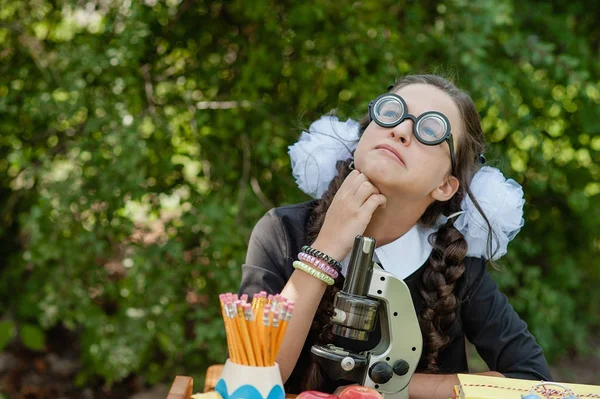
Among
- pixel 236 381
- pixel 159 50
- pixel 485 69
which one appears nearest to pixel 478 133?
pixel 236 381

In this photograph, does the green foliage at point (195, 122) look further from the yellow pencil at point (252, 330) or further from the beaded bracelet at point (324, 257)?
the yellow pencil at point (252, 330)

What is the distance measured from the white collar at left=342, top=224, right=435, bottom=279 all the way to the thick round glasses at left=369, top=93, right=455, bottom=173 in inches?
12.9

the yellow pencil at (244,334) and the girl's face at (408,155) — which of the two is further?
the girl's face at (408,155)

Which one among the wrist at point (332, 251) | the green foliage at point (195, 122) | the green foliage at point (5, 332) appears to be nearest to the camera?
the wrist at point (332, 251)

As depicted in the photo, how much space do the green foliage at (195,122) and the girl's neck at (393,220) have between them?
117 cm

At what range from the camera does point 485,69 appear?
317 centimetres

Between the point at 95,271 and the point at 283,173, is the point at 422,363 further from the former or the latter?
the point at 95,271

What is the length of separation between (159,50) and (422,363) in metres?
2.13

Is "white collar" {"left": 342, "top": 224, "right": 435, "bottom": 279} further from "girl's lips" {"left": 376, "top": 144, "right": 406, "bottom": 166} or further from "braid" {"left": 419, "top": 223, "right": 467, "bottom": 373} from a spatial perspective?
"girl's lips" {"left": 376, "top": 144, "right": 406, "bottom": 166}

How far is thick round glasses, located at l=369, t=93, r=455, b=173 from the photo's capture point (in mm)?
1748

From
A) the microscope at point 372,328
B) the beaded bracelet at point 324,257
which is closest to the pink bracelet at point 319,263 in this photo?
the beaded bracelet at point 324,257

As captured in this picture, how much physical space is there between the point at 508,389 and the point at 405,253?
0.51 meters

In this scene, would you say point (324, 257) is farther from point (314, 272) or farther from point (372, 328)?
point (372, 328)

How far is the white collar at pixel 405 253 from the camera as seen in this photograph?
6.37 ft
